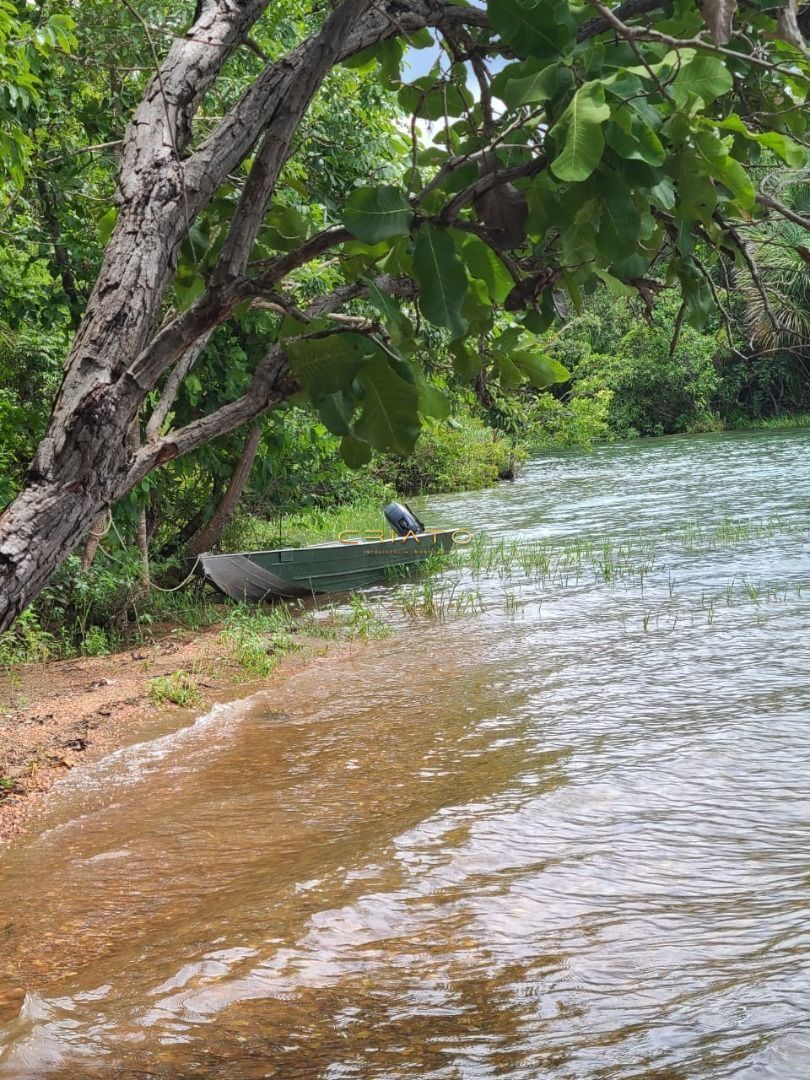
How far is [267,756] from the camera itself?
6914 millimetres

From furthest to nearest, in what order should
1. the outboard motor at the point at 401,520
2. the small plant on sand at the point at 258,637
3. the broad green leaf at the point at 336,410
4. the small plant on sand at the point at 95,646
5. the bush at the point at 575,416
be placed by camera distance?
the bush at the point at 575,416, the outboard motor at the point at 401,520, the small plant on sand at the point at 95,646, the small plant on sand at the point at 258,637, the broad green leaf at the point at 336,410

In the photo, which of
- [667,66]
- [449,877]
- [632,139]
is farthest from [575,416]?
[632,139]

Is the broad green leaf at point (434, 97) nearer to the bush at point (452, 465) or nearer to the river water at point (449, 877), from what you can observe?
the river water at point (449, 877)

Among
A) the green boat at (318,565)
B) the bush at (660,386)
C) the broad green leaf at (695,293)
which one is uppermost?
the bush at (660,386)

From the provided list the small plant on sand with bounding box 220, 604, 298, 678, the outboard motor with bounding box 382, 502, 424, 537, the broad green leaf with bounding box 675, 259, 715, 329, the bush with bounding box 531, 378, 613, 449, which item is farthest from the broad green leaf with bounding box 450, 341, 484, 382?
the bush with bounding box 531, 378, 613, 449

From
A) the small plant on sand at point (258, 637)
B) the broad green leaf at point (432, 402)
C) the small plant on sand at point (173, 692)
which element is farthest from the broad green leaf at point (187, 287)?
the small plant on sand at point (258, 637)

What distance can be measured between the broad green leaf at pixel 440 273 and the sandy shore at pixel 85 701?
5.02m

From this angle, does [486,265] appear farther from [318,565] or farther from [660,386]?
[660,386]

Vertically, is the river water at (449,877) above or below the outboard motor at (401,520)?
below

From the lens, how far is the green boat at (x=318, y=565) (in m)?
11.9

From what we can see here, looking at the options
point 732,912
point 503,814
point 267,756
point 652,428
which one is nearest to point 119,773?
point 267,756

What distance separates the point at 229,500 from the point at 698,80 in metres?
11.0

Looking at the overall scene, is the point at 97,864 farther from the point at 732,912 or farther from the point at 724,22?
the point at 724,22

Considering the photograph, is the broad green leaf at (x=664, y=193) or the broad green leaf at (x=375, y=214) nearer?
the broad green leaf at (x=664, y=193)
